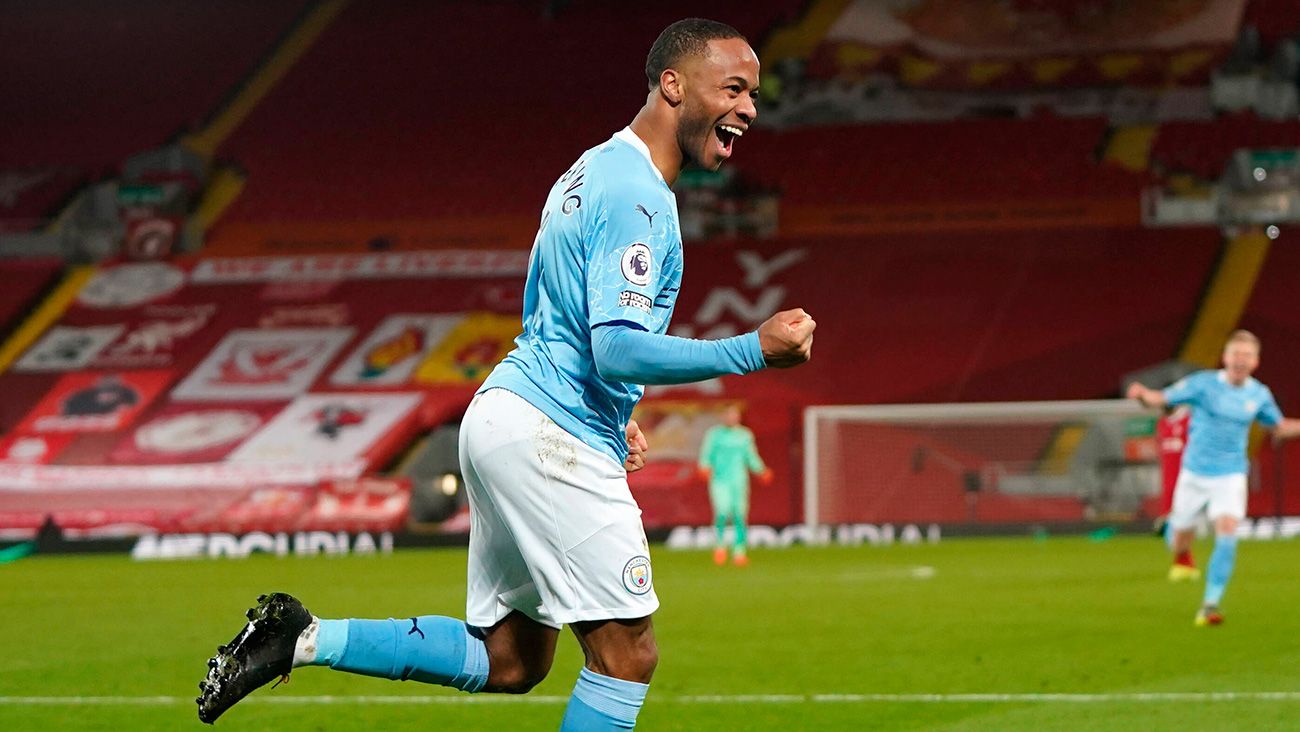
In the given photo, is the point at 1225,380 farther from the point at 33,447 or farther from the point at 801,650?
the point at 33,447

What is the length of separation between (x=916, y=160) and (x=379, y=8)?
1133 centimetres

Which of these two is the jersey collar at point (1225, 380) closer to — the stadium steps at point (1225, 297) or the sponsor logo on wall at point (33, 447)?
the stadium steps at point (1225, 297)

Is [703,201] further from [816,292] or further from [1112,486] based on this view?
[1112,486]

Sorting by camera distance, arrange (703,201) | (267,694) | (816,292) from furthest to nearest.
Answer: (703,201) → (816,292) → (267,694)

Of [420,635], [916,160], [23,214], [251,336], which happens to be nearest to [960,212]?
[916,160]

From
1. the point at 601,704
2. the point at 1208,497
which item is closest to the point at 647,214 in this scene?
the point at 601,704

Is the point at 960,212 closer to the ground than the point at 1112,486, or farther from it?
farther from it

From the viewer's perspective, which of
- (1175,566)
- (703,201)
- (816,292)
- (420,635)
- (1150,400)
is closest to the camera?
(420,635)

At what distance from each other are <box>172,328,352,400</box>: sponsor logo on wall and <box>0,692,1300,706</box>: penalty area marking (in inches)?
707

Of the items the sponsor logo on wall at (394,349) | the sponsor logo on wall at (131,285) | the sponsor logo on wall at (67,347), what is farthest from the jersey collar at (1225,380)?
the sponsor logo on wall at (131,285)

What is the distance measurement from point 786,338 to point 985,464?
19.9 m

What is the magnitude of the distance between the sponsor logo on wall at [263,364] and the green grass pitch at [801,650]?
7.64 metres

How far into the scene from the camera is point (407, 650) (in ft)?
15.2

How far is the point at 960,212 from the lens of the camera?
28094 millimetres
